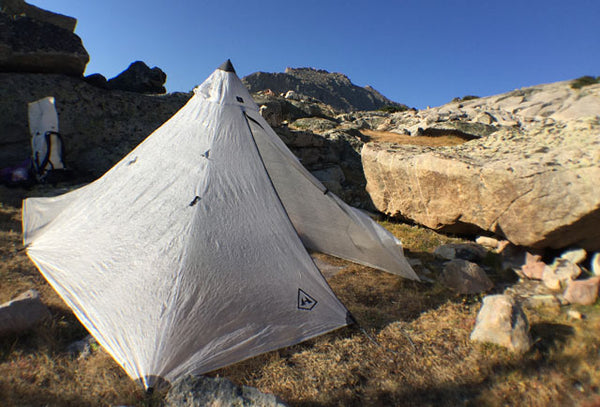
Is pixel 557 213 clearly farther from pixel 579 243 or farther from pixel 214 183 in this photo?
pixel 214 183

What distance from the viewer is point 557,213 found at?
15.1 feet

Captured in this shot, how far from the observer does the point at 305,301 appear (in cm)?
362

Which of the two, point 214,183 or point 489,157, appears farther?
point 489,157

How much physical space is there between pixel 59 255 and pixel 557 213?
6.95 m

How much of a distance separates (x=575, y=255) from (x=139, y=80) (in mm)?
13720

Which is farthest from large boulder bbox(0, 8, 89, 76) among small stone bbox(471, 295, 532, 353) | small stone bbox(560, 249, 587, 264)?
small stone bbox(560, 249, 587, 264)

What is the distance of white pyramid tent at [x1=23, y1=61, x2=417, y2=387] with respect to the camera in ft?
9.99

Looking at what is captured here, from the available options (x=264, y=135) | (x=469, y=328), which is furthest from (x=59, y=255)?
(x=469, y=328)

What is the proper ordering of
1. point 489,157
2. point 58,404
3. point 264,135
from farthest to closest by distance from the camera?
point 489,157 → point 264,135 → point 58,404

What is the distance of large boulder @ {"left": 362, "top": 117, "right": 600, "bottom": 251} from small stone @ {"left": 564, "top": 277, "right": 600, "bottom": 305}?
760 mm

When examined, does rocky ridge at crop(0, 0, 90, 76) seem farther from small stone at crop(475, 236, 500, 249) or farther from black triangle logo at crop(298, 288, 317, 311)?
small stone at crop(475, 236, 500, 249)

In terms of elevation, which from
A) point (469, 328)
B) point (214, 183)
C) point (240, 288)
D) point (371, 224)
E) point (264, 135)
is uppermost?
point (264, 135)

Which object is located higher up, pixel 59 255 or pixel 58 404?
pixel 59 255

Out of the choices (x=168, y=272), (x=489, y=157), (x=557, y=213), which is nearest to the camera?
(x=168, y=272)
